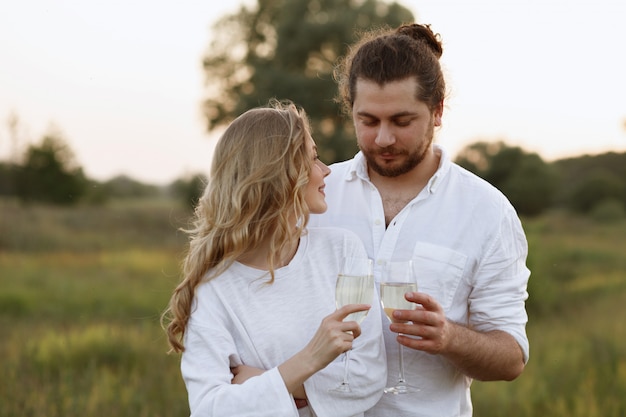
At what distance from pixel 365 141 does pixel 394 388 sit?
127 centimetres

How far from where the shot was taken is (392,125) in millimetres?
3889

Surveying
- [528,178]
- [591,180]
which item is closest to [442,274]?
[528,178]

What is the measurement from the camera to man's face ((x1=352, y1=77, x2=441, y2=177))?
152 inches

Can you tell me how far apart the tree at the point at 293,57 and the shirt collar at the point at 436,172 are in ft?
69.0

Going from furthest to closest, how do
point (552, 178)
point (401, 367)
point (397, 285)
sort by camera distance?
point (552, 178)
point (401, 367)
point (397, 285)

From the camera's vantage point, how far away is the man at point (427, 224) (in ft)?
12.0

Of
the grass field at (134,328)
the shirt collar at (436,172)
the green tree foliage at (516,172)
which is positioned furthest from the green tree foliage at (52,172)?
the shirt collar at (436,172)

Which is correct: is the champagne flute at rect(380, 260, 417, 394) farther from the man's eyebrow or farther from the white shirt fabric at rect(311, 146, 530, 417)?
the man's eyebrow

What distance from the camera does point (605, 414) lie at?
248 inches

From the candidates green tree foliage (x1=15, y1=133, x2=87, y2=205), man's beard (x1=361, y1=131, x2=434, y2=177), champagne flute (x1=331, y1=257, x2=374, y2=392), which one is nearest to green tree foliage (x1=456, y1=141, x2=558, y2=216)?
man's beard (x1=361, y1=131, x2=434, y2=177)

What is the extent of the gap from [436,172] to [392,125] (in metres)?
0.33

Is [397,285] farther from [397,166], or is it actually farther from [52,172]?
[52,172]

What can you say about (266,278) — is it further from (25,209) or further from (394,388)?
(25,209)

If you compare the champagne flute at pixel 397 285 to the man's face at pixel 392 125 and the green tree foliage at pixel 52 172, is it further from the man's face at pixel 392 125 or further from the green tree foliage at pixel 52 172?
the green tree foliage at pixel 52 172
